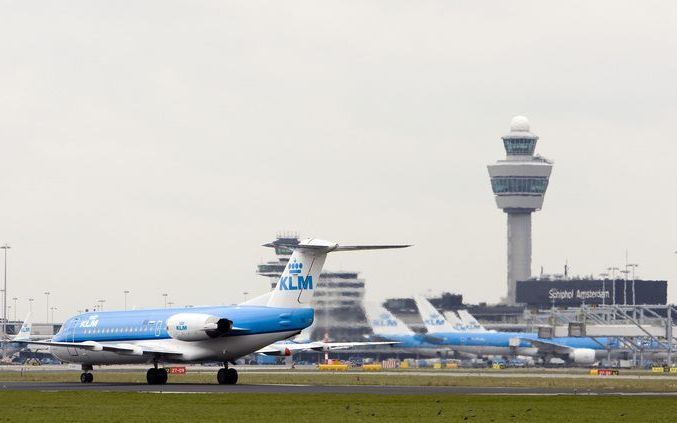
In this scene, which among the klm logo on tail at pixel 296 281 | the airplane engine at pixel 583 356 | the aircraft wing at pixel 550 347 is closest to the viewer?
the klm logo on tail at pixel 296 281

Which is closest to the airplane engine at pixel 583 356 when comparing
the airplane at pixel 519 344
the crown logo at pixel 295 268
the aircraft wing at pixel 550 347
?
the airplane at pixel 519 344

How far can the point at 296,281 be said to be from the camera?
75.5 meters

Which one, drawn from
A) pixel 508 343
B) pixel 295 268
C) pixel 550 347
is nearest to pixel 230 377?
pixel 295 268

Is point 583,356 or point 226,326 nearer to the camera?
point 226,326

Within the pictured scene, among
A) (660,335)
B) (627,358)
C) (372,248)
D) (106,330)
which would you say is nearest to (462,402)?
(372,248)

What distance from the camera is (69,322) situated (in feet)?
283

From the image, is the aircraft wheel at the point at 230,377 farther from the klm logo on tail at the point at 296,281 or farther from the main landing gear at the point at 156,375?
the klm logo on tail at the point at 296,281

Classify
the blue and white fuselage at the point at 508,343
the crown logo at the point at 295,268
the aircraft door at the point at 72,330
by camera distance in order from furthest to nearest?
the blue and white fuselage at the point at 508,343 → the aircraft door at the point at 72,330 → the crown logo at the point at 295,268

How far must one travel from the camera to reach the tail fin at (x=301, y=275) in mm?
75250

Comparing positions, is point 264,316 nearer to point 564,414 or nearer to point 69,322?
point 69,322

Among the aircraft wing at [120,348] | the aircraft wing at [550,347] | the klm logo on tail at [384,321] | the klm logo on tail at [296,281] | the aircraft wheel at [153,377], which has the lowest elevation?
the aircraft wing at [550,347]

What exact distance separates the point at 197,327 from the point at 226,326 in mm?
1694

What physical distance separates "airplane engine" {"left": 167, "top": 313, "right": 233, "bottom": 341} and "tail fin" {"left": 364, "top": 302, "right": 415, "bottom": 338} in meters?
85.3

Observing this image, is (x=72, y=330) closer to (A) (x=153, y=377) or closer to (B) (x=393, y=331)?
(A) (x=153, y=377)
